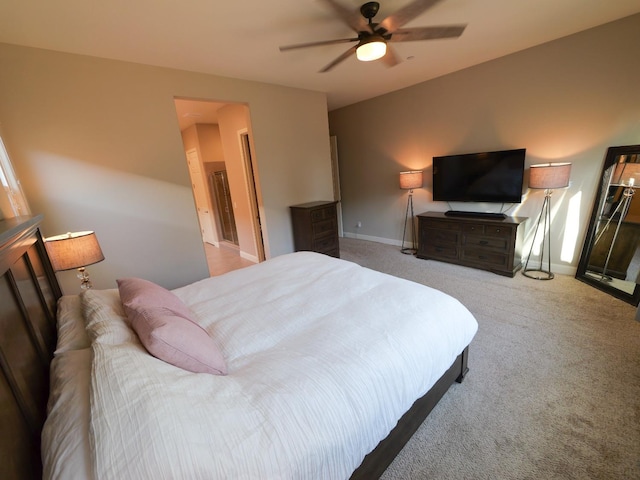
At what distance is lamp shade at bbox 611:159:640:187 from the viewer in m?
2.59

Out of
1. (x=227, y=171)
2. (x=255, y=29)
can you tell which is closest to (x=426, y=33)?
(x=255, y=29)

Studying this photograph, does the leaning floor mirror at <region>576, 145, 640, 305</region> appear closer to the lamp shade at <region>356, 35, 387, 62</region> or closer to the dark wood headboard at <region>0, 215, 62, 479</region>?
the lamp shade at <region>356, 35, 387, 62</region>

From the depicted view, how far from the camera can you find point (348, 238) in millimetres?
5820

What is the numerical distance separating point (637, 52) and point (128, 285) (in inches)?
187

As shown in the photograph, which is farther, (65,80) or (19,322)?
(65,80)

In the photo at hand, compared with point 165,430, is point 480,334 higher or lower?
lower

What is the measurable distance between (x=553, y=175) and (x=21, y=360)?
13.9ft

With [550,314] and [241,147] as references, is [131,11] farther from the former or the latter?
[550,314]

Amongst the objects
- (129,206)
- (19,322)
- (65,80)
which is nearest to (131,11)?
(65,80)

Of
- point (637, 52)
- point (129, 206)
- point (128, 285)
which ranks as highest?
point (637, 52)

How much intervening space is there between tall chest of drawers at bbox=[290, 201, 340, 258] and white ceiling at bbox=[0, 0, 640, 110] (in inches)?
68.9

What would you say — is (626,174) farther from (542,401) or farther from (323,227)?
(323,227)

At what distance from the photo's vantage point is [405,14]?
180 cm

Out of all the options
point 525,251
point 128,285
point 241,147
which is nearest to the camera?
point 128,285
